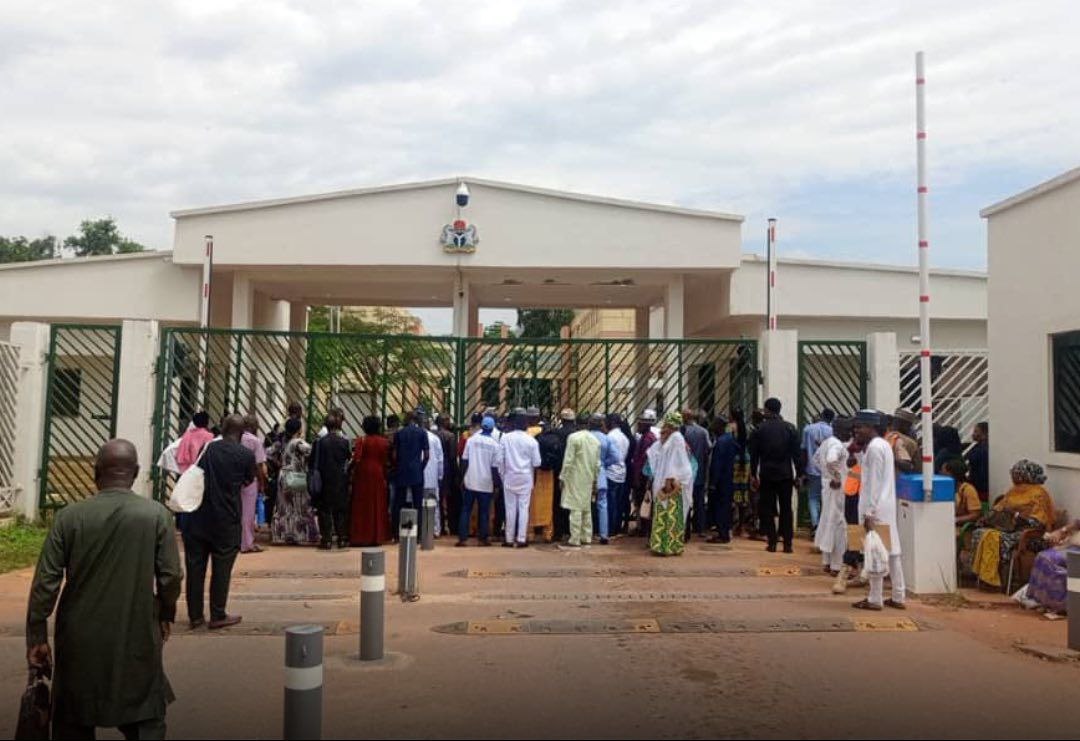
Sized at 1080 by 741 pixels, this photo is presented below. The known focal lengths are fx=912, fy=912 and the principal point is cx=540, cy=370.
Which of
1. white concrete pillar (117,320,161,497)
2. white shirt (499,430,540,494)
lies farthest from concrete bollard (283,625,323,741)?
white concrete pillar (117,320,161,497)

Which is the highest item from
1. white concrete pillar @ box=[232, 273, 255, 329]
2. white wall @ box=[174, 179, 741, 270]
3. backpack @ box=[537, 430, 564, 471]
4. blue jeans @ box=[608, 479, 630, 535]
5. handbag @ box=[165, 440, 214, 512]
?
white wall @ box=[174, 179, 741, 270]

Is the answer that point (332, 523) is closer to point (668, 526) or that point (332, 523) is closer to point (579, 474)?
point (579, 474)

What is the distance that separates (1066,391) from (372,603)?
722cm

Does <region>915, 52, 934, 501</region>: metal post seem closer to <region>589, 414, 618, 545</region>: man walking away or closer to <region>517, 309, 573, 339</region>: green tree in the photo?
<region>589, 414, 618, 545</region>: man walking away

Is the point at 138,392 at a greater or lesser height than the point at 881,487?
greater

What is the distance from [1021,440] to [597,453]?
185 inches

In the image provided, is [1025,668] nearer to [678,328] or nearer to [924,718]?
[924,718]

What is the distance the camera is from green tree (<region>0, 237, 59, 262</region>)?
152ft

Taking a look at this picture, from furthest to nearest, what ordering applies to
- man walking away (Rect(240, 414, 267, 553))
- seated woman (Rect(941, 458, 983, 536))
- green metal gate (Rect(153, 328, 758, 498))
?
green metal gate (Rect(153, 328, 758, 498)) < man walking away (Rect(240, 414, 267, 553)) < seated woman (Rect(941, 458, 983, 536))

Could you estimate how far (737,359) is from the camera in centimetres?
1297

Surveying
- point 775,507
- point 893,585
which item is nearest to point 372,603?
point 893,585

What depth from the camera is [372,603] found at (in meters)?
6.19

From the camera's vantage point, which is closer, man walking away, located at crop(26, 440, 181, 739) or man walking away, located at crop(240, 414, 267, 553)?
man walking away, located at crop(26, 440, 181, 739)

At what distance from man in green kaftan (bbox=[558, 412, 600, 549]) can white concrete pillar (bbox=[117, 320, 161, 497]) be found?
213 inches
